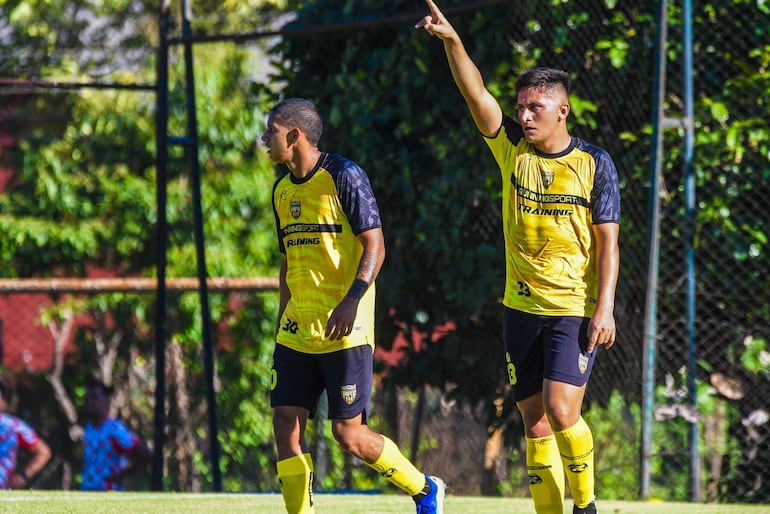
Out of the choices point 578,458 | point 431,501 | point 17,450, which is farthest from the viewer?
point 17,450

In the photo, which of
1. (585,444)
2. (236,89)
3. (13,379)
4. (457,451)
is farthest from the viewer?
(236,89)

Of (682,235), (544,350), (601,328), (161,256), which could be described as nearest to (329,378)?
(544,350)

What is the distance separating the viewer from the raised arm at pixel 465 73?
4941mm

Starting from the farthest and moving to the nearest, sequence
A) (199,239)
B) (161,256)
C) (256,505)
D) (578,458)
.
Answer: (161,256) < (199,239) < (256,505) < (578,458)

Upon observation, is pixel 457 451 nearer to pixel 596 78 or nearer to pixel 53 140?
pixel 596 78

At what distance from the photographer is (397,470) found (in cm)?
527

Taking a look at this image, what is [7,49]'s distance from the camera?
15.8 metres

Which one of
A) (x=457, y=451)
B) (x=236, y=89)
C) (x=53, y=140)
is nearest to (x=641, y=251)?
(x=457, y=451)

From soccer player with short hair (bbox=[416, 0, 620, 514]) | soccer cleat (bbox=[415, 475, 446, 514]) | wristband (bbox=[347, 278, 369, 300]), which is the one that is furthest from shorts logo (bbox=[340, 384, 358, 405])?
soccer player with short hair (bbox=[416, 0, 620, 514])

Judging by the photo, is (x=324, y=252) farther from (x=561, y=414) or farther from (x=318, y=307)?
(x=561, y=414)

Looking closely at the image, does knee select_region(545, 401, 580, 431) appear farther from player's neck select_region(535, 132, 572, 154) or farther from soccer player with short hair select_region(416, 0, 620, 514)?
player's neck select_region(535, 132, 572, 154)

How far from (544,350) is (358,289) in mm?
783

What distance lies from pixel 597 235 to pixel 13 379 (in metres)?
8.29

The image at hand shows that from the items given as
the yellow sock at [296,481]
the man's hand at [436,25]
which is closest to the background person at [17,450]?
the yellow sock at [296,481]
